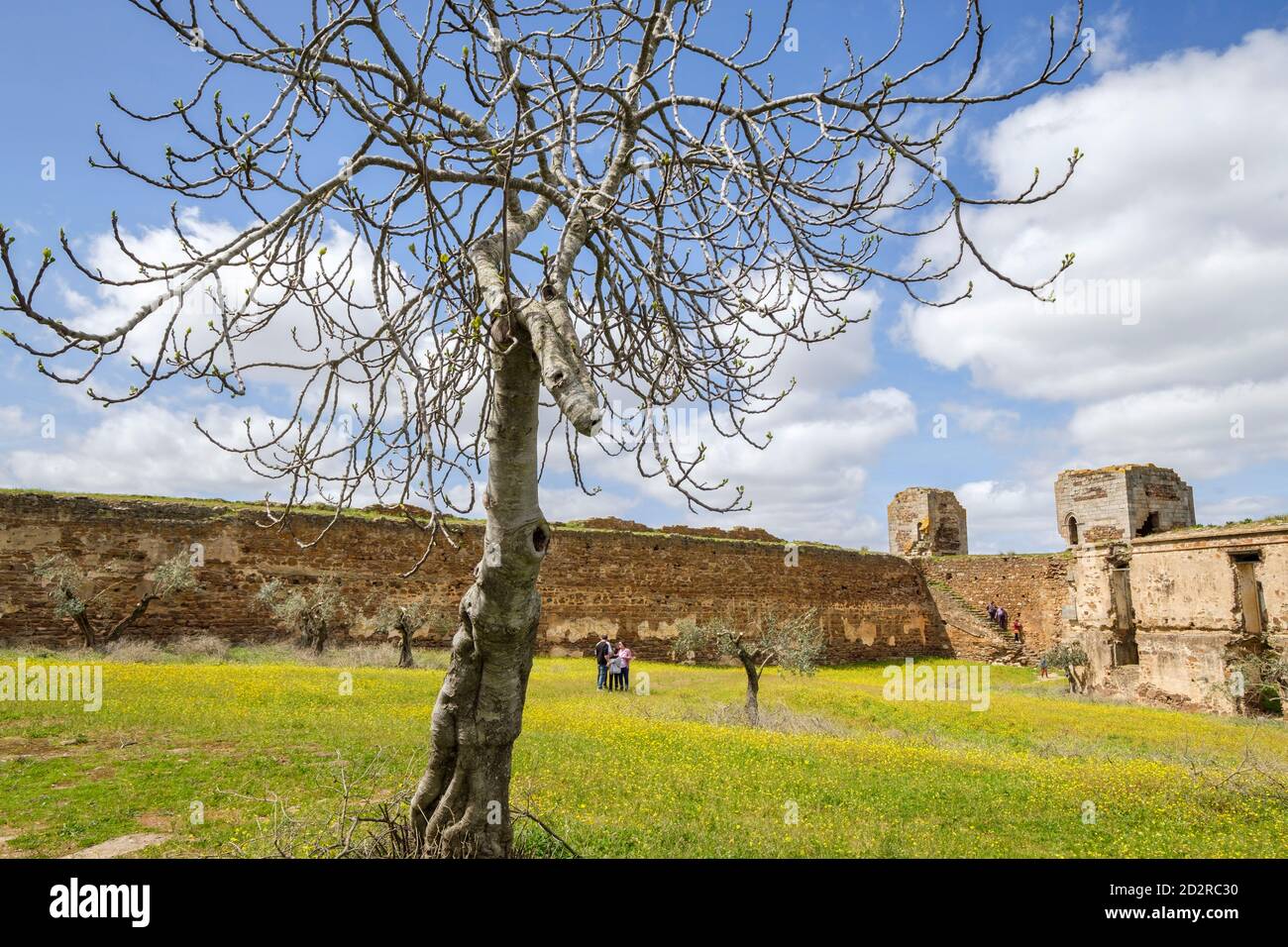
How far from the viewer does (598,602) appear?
882 inches

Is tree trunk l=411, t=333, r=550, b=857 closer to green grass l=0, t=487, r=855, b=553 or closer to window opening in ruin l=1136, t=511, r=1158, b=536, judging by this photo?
green grass l=0, t=487, r=855, b=553

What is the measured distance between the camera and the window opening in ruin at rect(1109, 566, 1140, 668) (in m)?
19.0

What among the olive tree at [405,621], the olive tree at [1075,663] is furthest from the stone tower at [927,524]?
the olive tree at [405,621]

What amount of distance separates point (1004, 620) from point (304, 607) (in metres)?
24.1

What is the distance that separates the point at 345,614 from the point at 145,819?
44.1ft

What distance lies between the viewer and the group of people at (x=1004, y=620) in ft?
94.6

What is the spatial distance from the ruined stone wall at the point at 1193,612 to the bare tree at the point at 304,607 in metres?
18.2

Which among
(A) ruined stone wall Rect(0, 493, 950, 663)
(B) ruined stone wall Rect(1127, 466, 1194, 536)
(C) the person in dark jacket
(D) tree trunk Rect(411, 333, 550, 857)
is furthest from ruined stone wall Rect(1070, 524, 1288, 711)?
(D) tree trunk Rect(411, 333, 550, 857)

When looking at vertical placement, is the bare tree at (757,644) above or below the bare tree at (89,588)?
below

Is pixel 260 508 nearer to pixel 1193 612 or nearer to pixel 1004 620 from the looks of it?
pixel 1193 612

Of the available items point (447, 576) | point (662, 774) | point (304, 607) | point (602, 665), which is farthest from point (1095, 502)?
point (304, 607)

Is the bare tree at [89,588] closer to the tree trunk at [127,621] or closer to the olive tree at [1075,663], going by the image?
the tree trunk at [127,621]
